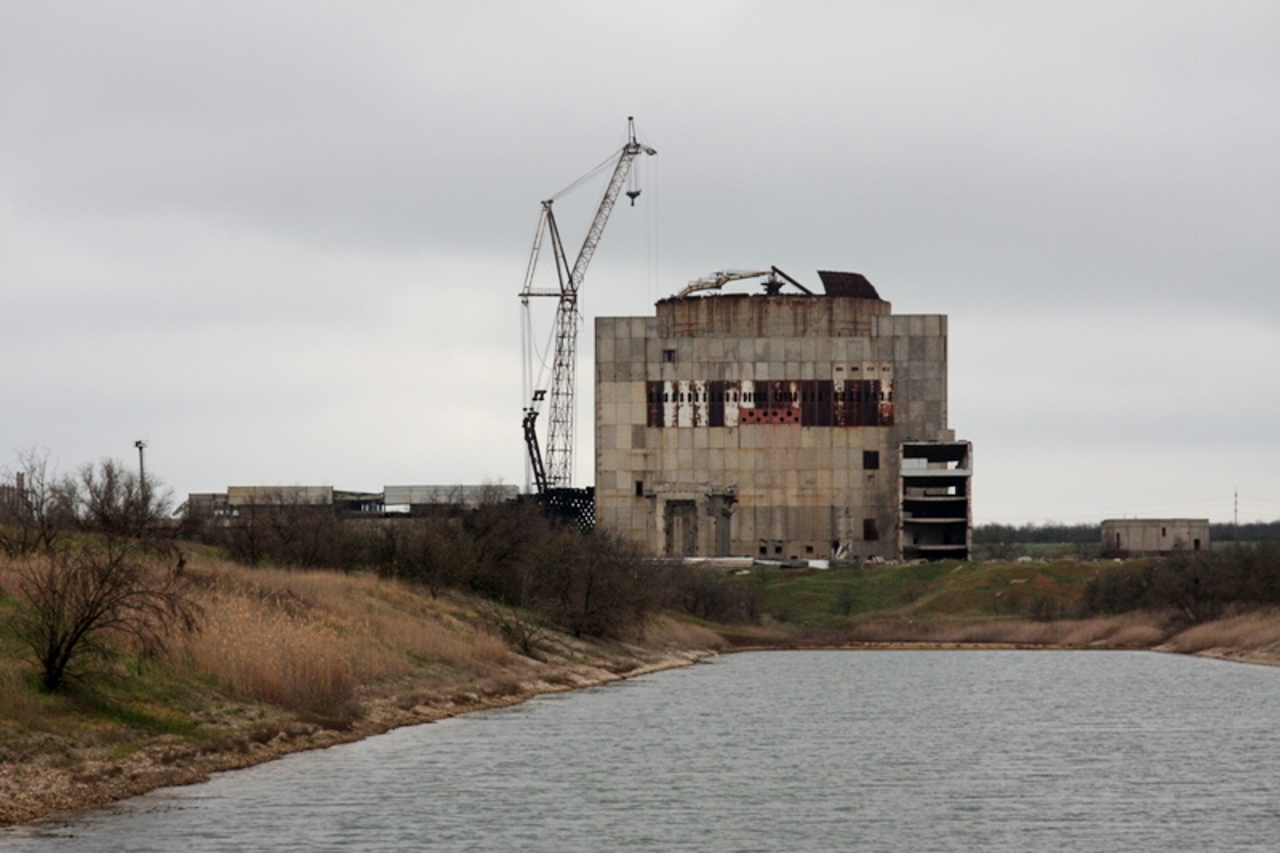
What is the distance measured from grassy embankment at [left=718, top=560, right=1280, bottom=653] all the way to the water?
48.1 m

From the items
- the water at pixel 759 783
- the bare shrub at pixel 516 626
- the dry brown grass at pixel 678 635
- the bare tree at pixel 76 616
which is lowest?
Result: the water at pixel 759 783

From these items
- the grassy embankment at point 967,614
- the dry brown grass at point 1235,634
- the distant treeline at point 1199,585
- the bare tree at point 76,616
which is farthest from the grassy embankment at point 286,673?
the distant treeline at point 1199,585

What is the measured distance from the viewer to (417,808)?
44031 mm

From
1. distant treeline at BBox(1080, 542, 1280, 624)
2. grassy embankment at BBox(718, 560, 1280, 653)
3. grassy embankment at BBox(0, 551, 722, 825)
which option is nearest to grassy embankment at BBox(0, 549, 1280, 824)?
grassy embankment at BBox(0, 551, 722, 825)

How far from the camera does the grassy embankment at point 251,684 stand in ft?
146

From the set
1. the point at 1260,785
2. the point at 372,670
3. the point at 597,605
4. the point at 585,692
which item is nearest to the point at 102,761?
the point at 372,670

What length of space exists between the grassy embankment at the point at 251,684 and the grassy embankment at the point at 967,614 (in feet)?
174

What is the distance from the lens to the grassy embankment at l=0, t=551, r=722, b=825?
44.6 m

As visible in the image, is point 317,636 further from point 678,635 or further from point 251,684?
point 678,635

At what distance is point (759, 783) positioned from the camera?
5144cm

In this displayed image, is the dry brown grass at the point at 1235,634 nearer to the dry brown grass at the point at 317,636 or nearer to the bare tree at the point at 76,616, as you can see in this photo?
the dry brown grass at the point at 317,636

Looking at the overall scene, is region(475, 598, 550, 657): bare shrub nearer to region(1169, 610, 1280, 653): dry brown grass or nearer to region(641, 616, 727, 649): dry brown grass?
region(641, 616, 727, 649): dry brown grass

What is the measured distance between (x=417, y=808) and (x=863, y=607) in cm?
13668

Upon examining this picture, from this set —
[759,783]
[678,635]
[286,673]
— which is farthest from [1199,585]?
[759,783]
